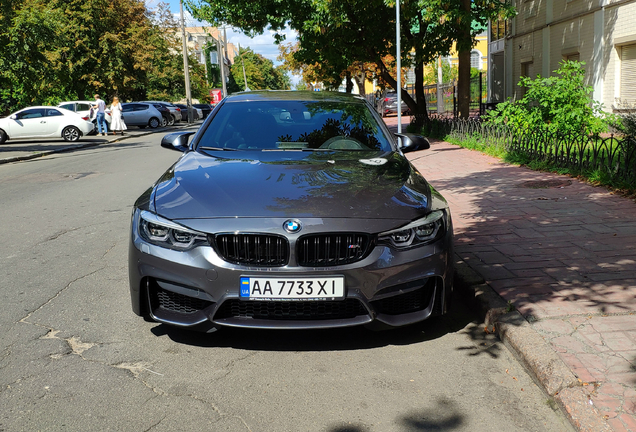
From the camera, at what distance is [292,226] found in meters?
3.44

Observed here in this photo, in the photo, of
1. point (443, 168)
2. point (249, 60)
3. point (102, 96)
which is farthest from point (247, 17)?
point (249, 60)

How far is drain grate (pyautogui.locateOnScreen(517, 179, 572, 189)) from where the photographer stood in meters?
9.08

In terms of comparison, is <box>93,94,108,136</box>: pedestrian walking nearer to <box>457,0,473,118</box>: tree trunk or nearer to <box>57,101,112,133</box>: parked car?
<box>57,101,112,133</box>: parked car

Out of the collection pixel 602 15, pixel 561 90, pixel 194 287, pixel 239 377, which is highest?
pixel 602 15

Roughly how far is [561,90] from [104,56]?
116ft

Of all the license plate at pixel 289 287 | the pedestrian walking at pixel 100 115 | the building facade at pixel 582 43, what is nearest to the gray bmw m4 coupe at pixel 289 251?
the license plate at pixel 289 287

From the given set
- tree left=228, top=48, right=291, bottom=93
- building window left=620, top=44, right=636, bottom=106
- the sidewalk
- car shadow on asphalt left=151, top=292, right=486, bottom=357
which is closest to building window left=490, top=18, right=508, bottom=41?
building window left=620, top=44, right=636, bottom=106

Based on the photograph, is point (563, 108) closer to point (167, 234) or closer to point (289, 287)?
point (289, 287)

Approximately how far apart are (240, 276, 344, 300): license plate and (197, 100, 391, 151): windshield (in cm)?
170

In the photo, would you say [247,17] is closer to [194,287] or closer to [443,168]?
[443,168]

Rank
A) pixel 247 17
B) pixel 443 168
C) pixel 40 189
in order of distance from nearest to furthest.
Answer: pixel 40 189
pixel 443 168
pixel 247 17

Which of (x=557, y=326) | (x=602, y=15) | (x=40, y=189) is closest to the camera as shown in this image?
(x=557, y=326)

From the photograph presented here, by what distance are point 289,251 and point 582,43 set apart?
62.3ft

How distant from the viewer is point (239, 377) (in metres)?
3.42
